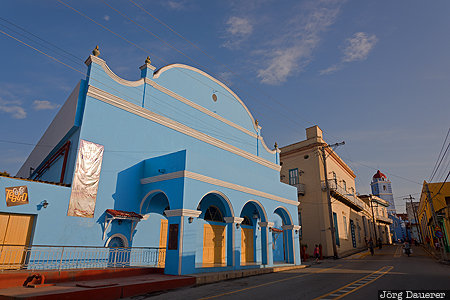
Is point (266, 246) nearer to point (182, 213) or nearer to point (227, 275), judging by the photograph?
point (227, 275)

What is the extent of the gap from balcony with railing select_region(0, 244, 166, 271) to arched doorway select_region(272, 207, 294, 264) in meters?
9.13

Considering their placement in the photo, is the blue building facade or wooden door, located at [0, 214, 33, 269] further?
the blue building facade

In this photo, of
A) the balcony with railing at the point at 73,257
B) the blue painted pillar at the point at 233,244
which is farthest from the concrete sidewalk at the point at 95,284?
the blue painted pillar at the point at 233,244

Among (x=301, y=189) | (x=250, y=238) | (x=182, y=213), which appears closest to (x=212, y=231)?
(x=250, y=238)

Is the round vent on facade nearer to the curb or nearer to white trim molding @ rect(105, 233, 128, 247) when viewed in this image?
white trim molding @ rect(105, 233, 128, 247)

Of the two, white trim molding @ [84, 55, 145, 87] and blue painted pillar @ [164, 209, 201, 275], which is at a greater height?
white trim molding @ [84, 55, 145, 87]

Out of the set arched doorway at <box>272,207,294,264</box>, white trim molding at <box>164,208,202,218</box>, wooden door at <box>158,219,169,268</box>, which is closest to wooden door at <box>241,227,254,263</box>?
arched doorway at <box>272,207,294,264</box>

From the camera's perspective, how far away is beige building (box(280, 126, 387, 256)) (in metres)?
27.0

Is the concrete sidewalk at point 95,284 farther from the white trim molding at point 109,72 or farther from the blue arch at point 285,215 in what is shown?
the white trim molding at point 109,72

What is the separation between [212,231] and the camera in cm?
1672

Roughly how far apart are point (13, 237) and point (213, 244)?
968 cm

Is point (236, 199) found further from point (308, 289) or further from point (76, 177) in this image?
point (76, 177)

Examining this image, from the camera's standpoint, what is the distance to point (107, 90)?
44.4ft

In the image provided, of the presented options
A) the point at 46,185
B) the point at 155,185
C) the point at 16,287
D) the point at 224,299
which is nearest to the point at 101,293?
the point at 16,287
